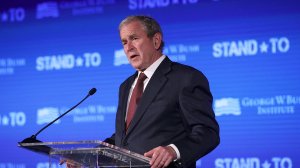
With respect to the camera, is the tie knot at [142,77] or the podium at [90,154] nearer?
the podium at [90,154]

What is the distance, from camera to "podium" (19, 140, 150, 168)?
2.29 m

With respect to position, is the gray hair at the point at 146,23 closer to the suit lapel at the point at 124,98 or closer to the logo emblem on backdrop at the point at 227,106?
the suit lapel at the point at 124,98

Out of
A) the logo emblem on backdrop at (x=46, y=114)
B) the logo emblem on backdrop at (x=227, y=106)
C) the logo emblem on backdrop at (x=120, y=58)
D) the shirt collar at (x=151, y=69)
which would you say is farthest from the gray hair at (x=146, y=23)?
the logo emblem on backdrop at (x=46, y=114)

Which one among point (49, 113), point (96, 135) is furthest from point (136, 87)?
point (49, 113)

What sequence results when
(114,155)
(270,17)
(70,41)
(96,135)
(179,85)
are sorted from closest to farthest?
(114,155), (179,85), (270,17), (96,135), (70,41)

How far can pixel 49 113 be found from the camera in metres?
5.33

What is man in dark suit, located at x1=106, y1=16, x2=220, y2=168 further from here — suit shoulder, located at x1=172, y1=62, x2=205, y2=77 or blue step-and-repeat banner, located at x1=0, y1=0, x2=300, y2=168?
blue step-and-repeat banner, located at x1=0, y1=0, x2=300, y2=168

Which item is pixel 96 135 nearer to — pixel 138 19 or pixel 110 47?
pixel 110 47

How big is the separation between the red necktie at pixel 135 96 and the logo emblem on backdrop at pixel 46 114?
2.42 m

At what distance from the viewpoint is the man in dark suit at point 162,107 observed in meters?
2.62

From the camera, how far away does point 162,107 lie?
2762mm

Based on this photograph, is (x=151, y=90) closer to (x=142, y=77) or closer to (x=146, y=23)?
(x=142, y=77)

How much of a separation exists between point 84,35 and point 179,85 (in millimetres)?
2723

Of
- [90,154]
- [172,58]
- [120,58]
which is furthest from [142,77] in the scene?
[120,58]
